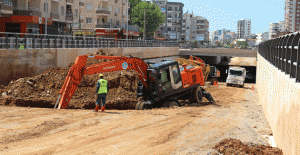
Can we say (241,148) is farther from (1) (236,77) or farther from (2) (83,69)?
(1) (236,77)

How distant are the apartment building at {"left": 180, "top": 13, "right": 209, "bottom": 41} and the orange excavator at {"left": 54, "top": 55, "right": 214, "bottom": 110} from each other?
16458cm

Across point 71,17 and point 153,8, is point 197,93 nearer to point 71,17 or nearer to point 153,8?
point 71,17

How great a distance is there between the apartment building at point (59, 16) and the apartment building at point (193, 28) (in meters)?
99.3

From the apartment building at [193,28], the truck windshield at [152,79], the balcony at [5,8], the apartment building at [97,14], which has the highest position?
the apartment building at [193,28]

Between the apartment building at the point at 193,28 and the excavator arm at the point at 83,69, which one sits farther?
the apartment building at the point at 193,28

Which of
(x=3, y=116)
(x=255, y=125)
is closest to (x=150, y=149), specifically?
(x=255, y=125)

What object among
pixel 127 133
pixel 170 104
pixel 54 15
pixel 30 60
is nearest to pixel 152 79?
pixel 170 104

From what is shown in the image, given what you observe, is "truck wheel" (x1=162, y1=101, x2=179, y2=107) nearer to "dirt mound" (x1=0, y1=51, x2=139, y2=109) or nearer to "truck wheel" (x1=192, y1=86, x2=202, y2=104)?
"truck wheel" (x1=192, y1=86, x2=202, y2=104)

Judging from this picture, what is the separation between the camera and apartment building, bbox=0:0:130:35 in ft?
145

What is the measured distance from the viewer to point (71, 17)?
190 feet

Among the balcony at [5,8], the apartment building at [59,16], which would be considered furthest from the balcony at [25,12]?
the balcony at [5,8]

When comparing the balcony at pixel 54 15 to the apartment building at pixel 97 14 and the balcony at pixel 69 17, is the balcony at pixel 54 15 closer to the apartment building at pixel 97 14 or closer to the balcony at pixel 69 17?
the balcony at pixel 69 17

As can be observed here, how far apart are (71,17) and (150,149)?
170 ft

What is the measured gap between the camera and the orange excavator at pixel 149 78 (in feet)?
51.0
